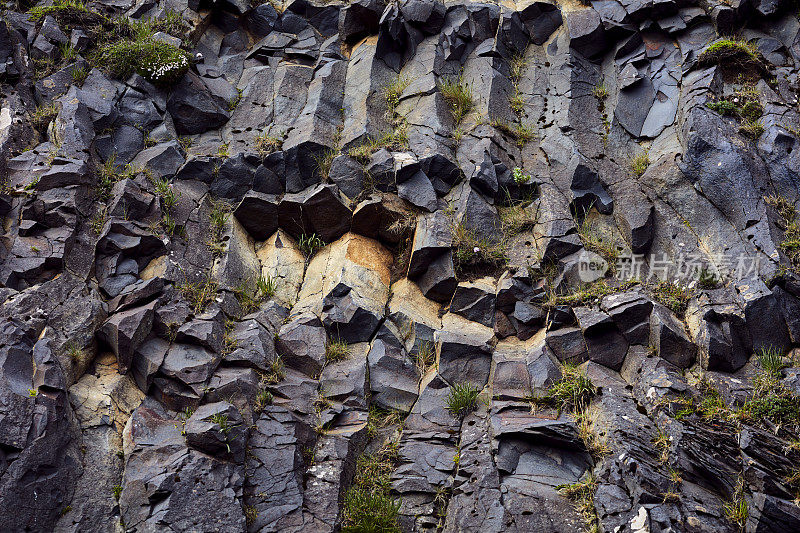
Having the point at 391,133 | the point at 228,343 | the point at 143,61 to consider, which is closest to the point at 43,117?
the point at 143,61

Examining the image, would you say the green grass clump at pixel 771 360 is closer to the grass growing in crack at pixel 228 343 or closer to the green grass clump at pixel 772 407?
the green grass clump at pixel 772 407

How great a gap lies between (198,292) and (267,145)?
9.58 ft

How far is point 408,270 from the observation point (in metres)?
8.64

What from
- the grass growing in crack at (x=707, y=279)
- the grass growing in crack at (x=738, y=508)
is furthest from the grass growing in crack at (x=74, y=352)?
the grass growing in crack at (x=707, y=279)

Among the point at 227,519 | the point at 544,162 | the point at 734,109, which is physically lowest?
the point at 227,519

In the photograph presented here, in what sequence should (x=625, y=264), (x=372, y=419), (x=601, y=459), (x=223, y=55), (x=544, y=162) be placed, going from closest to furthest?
(x=601, y=459), (x=372, y=419), (x=625, y=264), (x=544, y=162), (x=223, y=55)

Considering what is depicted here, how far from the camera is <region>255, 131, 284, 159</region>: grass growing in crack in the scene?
9562mm

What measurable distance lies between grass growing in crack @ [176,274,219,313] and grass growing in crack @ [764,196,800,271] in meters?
7.37

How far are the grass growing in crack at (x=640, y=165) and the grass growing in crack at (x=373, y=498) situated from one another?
5.58m

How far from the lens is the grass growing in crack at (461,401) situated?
7.18 meters

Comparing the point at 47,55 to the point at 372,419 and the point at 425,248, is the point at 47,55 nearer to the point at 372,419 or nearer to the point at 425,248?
the point at 425,248

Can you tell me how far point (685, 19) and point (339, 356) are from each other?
8.21 m

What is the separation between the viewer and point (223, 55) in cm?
1158

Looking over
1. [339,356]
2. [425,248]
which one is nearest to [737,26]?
[425,248]
